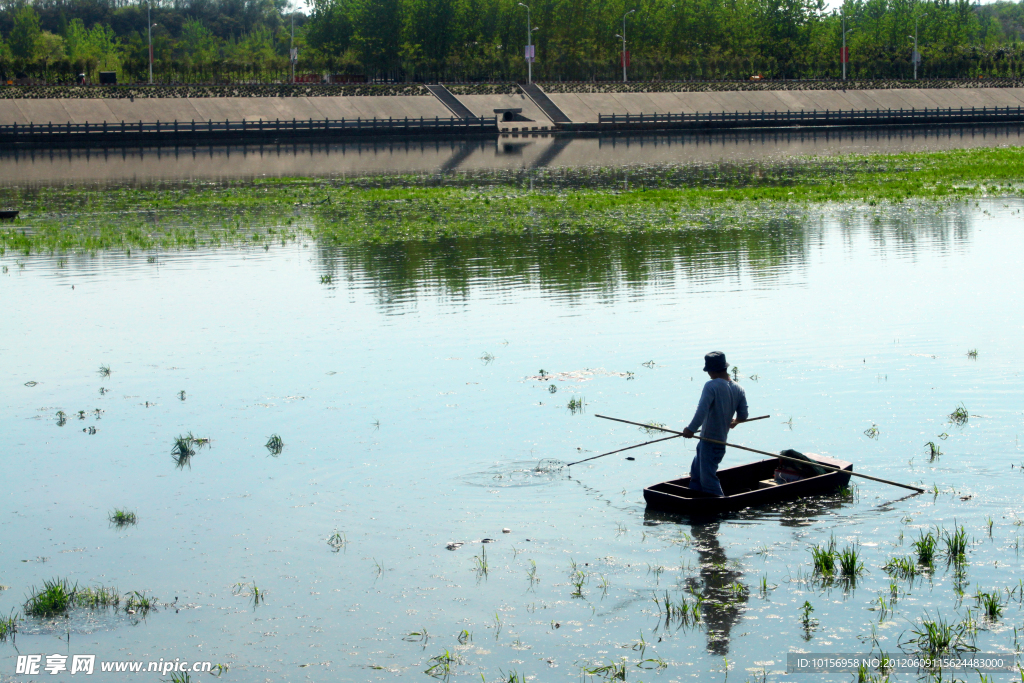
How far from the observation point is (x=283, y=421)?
12.8m

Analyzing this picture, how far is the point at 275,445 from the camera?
11898mm

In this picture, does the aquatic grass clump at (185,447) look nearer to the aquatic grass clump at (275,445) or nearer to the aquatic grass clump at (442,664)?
the aquatic grass clump at (275,445)

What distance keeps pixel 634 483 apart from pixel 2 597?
17.9ft

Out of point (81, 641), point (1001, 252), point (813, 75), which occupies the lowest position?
point (81, 641)

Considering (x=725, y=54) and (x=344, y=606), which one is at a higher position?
(x=725, y=54)

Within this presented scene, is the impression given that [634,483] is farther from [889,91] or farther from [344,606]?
Result: [889,91]

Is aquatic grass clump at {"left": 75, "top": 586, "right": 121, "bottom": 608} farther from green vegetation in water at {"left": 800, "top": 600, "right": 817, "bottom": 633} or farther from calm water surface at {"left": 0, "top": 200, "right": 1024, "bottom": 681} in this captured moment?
green vegetation in water at {"left": 800, "top": 600, "right": 817, "bottom": 633}

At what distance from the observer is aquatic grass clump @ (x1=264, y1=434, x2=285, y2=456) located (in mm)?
11719

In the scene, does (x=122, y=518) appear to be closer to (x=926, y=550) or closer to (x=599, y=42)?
(x=926, y=550)

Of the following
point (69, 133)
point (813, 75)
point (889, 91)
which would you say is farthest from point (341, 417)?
point (813, 75)

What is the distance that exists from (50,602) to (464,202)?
2872 centimetres

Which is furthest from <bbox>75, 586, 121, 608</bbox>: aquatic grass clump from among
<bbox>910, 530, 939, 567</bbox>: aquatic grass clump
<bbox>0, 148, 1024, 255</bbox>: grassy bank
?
<bbox>0, 148, 1024, 255</bbox>: grassy bank

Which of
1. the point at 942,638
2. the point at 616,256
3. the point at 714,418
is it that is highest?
the point at 616,256

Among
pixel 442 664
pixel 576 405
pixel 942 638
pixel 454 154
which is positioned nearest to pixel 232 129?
pixel 454 154
